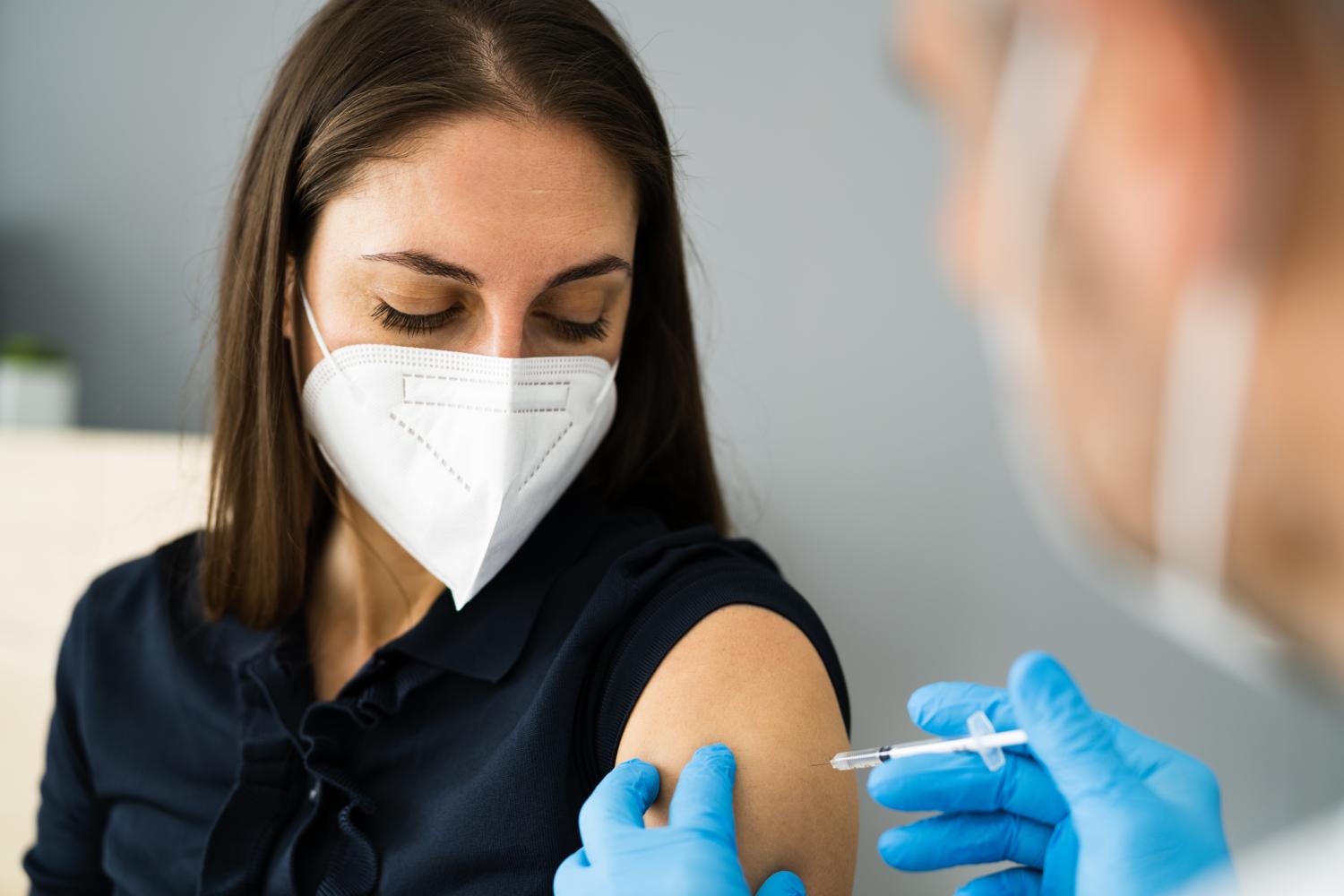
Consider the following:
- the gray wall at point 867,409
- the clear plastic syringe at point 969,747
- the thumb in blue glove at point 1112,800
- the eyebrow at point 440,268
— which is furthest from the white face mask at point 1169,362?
the gray wall at point 867,409

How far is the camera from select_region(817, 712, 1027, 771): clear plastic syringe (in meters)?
0.85

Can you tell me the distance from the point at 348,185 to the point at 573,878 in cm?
76

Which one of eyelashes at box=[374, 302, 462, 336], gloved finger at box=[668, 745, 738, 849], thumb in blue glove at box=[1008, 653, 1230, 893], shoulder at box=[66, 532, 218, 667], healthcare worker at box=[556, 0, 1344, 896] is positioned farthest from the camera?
shoulder at box=[66, 532, 218, 667]

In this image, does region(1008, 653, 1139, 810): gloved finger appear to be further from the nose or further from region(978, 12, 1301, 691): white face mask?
the nose

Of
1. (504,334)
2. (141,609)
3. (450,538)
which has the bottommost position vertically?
(141,609)

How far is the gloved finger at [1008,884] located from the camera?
88 centimetres

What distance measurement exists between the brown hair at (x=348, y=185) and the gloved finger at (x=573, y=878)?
0.58 metres

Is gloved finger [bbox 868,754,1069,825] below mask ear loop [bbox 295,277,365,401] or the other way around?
below

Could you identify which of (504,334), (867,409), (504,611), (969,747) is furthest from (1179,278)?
(867,409)

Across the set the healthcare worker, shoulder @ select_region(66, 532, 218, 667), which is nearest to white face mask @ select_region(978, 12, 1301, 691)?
the healthcare worker

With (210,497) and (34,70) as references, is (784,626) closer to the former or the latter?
(210,497)

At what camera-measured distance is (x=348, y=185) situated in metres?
1.15

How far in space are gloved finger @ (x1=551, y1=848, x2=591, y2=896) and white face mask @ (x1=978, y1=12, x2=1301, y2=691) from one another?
52 cm

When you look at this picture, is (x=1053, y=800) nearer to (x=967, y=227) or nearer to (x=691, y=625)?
(x=691, y=625)
